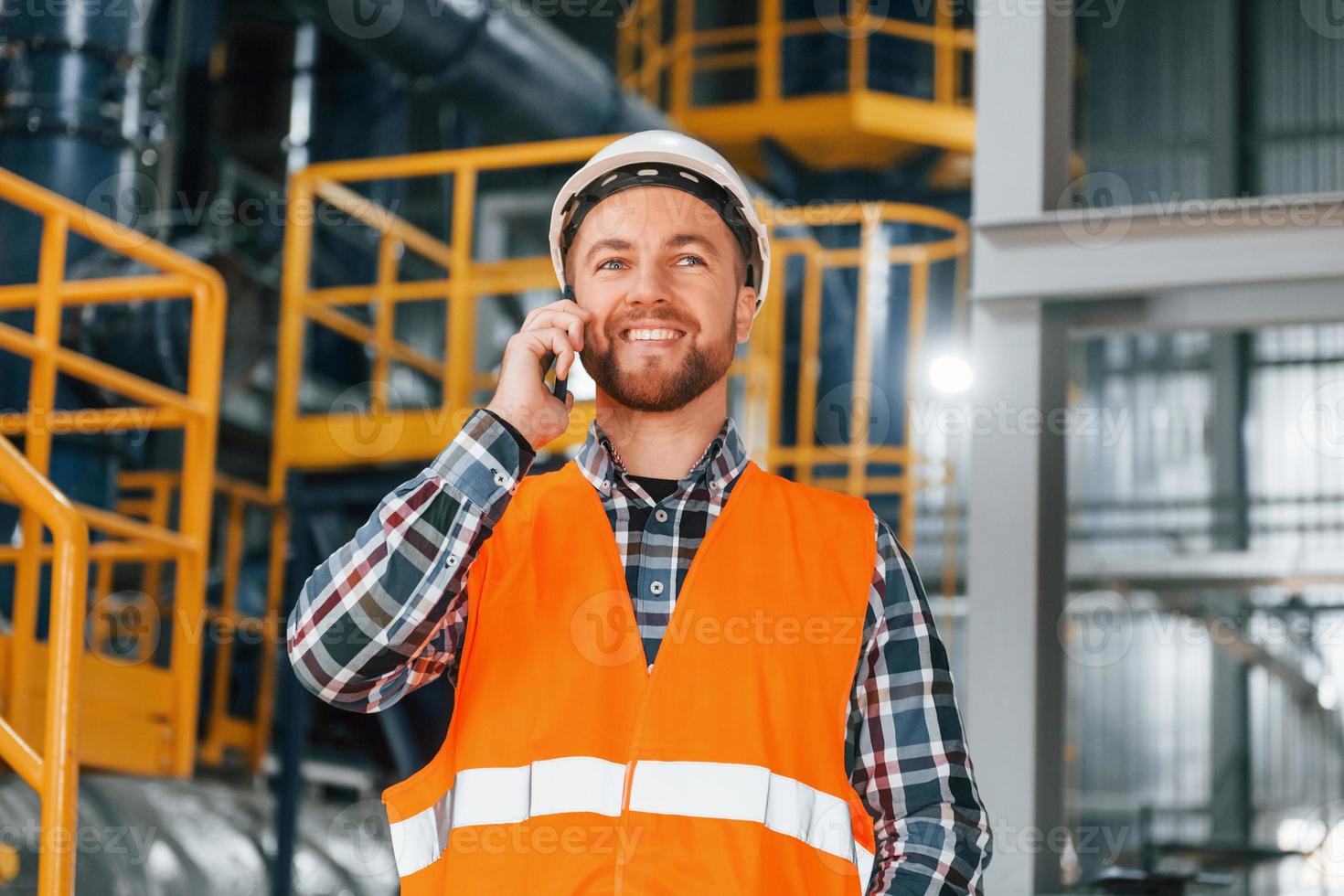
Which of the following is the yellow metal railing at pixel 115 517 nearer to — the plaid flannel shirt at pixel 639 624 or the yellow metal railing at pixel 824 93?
the plaid flannel shirt at pixel 639 624

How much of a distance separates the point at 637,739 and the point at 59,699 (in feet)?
6.84

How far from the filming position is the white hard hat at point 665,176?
9.37 feet

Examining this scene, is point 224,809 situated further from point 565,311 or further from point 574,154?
point 565,311

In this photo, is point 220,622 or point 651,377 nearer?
point 651,377

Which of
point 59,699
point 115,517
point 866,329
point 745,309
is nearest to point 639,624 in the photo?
point 745,309

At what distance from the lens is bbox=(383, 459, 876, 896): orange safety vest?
8.09ft

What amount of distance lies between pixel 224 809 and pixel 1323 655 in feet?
42.0

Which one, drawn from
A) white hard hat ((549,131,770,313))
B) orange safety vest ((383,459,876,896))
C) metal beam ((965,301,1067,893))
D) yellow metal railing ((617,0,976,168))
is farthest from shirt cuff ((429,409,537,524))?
yellow metal railing ((617,0,976,168))

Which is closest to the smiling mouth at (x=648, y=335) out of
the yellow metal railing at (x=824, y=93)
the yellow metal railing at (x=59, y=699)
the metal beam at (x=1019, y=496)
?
the metal beam at (x=1019, y=496)

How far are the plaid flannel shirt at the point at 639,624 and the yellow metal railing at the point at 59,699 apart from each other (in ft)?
4.87

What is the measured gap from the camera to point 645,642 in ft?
8.70

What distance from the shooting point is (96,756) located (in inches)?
246

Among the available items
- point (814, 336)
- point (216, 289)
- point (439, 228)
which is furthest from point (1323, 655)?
point (216, 289)

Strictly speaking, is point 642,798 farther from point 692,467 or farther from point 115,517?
point 115,517
